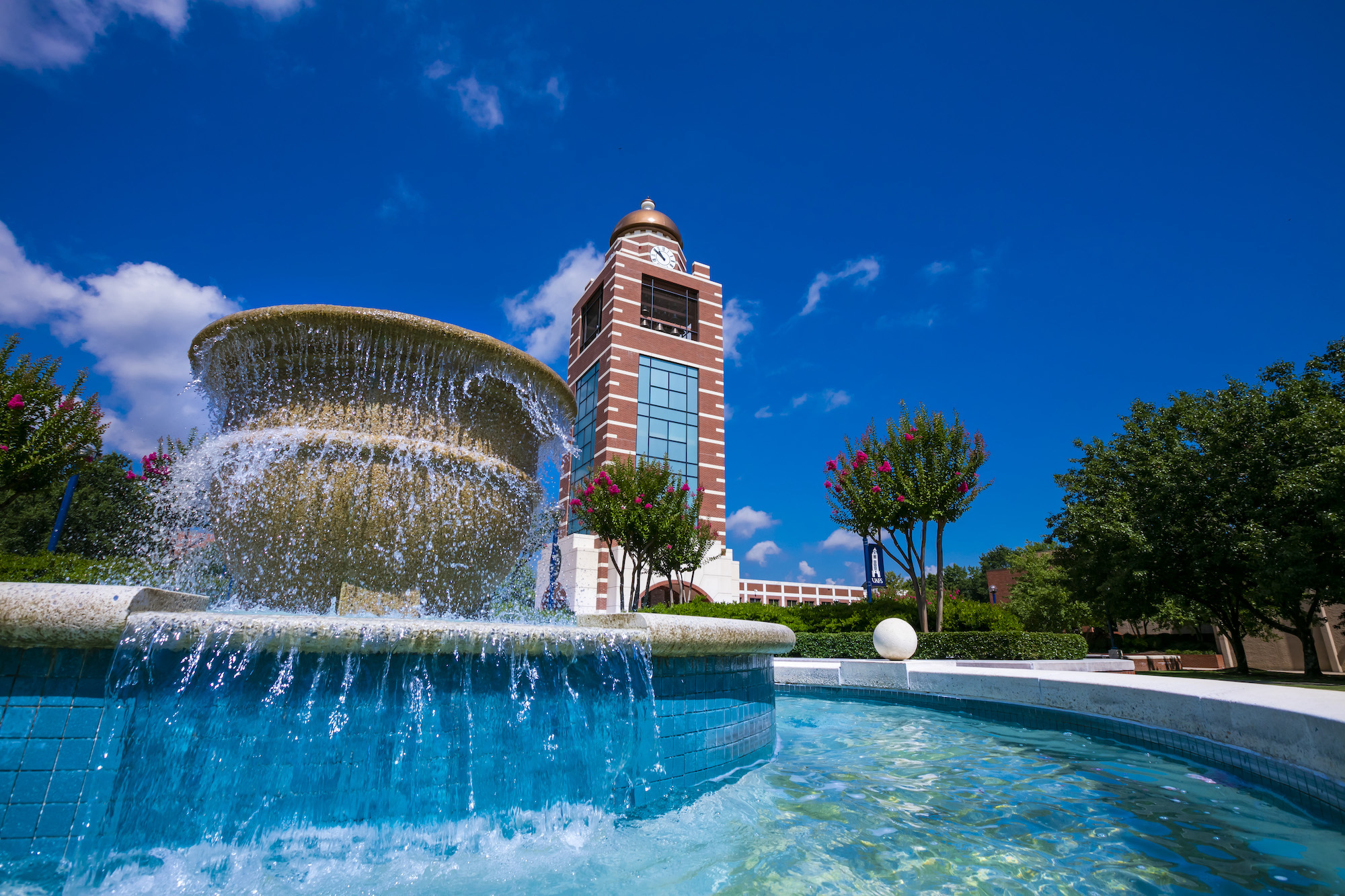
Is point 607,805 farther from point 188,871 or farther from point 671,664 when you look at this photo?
point 188,871

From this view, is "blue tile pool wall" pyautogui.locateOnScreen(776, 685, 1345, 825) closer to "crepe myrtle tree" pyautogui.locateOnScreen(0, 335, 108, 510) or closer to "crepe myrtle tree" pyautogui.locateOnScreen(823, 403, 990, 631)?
"crepe myrtle tree" pyautogui.locateOnScreen(823, 403, 990, 631)

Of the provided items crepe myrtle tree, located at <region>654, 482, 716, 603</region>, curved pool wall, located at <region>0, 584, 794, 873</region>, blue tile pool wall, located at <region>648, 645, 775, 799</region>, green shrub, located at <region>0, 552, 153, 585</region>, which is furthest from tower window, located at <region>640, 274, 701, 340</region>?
curved pool wall, located at <region>0, 584, 794, 873</region>

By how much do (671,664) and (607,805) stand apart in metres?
0.83

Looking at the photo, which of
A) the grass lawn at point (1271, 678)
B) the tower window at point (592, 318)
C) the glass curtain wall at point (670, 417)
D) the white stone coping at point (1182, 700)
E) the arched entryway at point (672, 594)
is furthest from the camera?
the tower window at point (592, 318)

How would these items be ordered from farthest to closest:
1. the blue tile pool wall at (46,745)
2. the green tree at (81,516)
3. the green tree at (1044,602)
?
the green tree at (1044,602) < the green tree at (81,516) < the blue tile pool wall at (46,745)

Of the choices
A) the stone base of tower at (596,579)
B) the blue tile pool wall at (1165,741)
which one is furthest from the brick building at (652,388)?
the blue tile pool wall at (1165,741)

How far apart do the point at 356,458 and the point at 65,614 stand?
2053mm

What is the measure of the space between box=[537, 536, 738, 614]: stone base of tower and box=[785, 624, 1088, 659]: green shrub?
15.1 meters

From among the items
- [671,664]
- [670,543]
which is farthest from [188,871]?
[670,543]

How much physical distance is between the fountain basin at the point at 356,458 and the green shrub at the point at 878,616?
11.6m

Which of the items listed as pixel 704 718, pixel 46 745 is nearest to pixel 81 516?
pixel 46 745

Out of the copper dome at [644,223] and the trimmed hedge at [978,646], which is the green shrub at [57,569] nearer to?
the trimmed hedge at [978,646]

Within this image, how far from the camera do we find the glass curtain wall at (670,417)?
110 ft

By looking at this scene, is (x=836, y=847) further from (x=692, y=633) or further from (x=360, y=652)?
(x=360, y=652)
